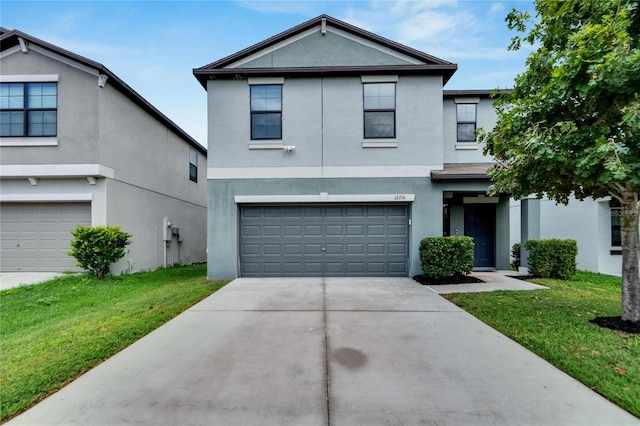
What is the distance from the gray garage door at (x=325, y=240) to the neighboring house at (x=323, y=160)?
3cm

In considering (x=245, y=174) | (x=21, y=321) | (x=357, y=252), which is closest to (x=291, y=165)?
(x=245, y=174)

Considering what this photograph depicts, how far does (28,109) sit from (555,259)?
1719 cm

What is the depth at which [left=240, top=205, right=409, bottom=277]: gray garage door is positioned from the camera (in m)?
9.22

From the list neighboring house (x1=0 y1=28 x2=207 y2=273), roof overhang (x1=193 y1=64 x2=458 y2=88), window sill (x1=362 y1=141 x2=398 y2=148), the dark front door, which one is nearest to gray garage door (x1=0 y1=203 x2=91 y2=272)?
neighboring house (x1=0 y1=28 x2=207 y2=273)

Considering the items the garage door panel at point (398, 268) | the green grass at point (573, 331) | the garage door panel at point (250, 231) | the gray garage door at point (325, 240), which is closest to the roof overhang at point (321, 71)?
the gray garage door at point (325, 240)

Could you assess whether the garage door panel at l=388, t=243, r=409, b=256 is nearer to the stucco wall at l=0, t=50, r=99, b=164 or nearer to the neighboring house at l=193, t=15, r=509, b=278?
the neighboring house at l=193, t=15, r=509, b=278

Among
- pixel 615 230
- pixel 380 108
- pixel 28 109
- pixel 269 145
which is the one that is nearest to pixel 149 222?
pixel 28 109

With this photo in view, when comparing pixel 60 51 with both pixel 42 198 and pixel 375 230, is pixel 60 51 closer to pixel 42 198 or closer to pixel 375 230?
pixel 42 198

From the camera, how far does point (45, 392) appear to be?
3.00m

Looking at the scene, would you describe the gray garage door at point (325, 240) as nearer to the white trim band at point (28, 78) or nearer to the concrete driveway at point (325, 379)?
the concrete driveway at point (325, 379)

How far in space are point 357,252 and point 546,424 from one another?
266 inches

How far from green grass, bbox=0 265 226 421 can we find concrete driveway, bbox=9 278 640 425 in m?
0.26

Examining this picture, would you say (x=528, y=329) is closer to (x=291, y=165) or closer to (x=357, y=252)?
(x=357, y=252)

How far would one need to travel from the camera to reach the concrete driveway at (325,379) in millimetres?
2637
